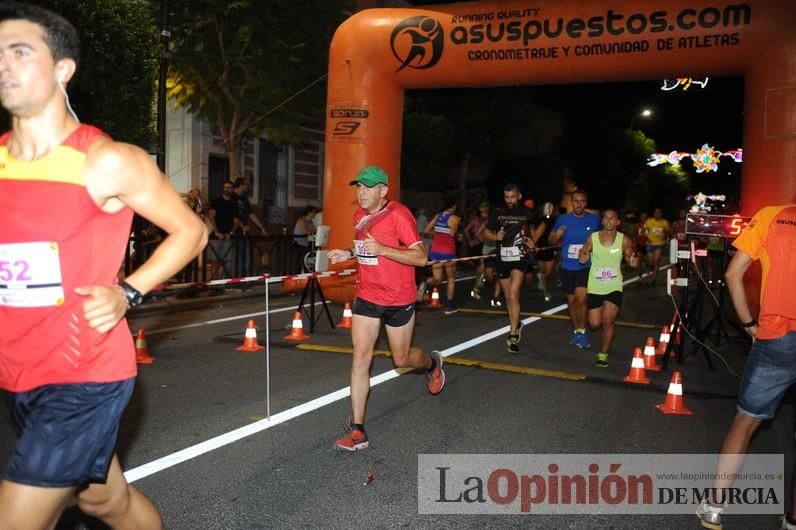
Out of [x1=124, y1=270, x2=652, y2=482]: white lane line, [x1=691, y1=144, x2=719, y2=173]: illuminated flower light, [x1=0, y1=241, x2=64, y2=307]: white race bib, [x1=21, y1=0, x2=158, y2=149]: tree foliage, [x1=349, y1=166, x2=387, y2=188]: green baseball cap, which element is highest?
[x1=691, y1=144, x2=719, y2=173]: illuminated flower light

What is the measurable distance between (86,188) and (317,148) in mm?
23808

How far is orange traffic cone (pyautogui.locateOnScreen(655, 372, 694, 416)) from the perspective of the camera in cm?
633

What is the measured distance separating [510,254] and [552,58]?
3.70m

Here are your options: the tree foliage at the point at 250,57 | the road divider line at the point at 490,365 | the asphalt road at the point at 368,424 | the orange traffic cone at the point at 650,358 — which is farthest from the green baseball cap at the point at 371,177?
the tree foliage at the point at 250,57

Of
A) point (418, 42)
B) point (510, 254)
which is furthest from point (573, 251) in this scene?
point (418, 42)

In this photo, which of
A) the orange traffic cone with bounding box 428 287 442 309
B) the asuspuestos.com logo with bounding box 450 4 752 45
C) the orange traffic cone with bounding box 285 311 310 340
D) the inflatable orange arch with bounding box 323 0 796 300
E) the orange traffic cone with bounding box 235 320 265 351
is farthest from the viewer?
the orange traffic cone with bounding box 428 287 442 309

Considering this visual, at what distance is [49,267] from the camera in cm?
227

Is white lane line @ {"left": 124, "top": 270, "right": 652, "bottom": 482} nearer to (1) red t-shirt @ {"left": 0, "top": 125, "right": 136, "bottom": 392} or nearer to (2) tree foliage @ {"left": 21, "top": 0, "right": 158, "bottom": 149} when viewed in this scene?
(1) red t-shirt @ {"left": 0, "top": 125, "right": 136, "bottom": 392}

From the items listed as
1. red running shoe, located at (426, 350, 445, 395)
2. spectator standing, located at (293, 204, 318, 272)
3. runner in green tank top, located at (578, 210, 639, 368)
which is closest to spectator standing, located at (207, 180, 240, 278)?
spectator standing, located at (293, 204, 318, 272)

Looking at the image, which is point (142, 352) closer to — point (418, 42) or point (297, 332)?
point (297, 332)

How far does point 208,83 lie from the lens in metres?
18.2

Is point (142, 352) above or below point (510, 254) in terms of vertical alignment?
below

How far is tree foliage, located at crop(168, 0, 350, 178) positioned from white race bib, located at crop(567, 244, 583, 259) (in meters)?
9.30

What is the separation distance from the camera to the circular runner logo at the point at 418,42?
466 inches
